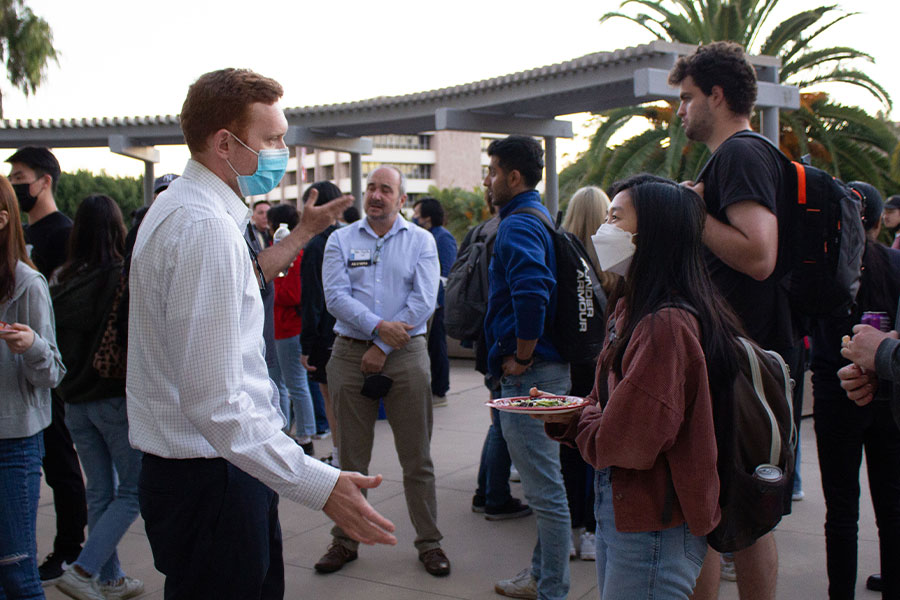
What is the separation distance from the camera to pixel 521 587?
413cm

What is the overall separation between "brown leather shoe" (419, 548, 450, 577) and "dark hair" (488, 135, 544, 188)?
2090mm

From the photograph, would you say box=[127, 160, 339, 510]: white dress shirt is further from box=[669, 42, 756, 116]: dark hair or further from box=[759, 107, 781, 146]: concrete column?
box=[759, 107, 781, 146]: concrete column

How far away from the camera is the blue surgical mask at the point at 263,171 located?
7.59 ft

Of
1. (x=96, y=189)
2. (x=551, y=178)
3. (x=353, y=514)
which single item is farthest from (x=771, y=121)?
(x=96, y=189)

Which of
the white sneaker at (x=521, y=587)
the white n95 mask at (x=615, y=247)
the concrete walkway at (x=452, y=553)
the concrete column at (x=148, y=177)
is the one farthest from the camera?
the concrete column at (x=148, y=177)

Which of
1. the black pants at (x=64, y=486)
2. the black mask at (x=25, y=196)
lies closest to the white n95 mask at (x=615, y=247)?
the black mask at (x=25, y=196)

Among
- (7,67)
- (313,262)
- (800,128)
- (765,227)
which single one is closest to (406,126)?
(800,128)

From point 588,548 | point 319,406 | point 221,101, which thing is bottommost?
point 319,406

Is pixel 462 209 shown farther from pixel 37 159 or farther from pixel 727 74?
pixel 727 74

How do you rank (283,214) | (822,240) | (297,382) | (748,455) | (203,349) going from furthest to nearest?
(283,214), (297,382), (822,240), (748,455), (203,349)

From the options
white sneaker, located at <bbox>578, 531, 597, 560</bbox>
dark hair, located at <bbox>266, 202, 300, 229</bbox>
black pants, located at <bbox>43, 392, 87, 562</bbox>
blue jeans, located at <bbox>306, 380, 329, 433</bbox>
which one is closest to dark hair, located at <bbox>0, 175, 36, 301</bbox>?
black pants, located at <bbox>43, 392, 87, 562</bbox>

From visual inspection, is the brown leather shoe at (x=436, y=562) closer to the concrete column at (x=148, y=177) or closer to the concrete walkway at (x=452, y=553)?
the concrete walkway at (x=452, y=553)

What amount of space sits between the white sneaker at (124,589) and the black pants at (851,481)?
11.2 ft

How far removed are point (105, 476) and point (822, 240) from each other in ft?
11.9
